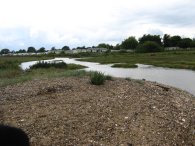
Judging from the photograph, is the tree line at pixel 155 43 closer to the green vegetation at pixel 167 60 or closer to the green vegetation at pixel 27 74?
the green vegetation at pixel 167 60

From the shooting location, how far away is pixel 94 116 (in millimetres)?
13117

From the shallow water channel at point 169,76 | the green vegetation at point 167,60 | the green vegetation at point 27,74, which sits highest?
the green vegetation at point 27,74

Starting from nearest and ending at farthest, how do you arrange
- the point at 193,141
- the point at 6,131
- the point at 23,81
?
the point at 6,131 → the point at 193,141 → the point at 23,81

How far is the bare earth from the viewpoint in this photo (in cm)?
1145

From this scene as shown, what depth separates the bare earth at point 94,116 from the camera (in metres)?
11.4

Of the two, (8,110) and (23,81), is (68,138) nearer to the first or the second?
(8,110)

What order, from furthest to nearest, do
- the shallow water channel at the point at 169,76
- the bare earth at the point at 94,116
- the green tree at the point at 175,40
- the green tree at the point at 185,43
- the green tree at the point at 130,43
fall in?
the green tree at the point at 130,43
the green tree at the point at 175,40
the green tree at the point at 185,43
the shallow water channel at the point at 169,76
the bare earth at the point at 94,116

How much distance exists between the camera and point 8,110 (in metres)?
13.6

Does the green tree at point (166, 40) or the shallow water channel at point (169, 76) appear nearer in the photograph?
the shallow water channel at point (169, 76)

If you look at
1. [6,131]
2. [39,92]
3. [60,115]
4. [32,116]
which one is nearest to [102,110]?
[60,115]

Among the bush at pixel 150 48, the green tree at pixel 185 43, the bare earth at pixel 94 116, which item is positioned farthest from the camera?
the green tree at pixel 185 43

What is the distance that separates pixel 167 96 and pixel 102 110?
260 inches

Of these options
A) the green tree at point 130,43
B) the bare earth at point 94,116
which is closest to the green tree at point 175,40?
the green tree at point 130,43

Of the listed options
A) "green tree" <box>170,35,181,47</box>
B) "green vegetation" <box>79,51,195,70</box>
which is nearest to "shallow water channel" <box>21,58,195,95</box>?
"green vegetation" <box>79,51,195,70</box>
